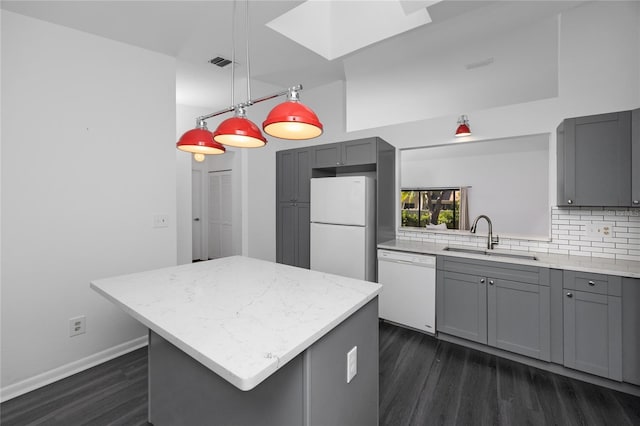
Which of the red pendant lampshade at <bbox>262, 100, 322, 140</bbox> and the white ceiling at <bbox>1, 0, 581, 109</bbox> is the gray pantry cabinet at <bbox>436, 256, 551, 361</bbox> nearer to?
the red pendant lampshade at <bbox>262, 100, 322, 140</bbox>

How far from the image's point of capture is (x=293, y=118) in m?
1.32

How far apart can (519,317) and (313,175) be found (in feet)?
8.58

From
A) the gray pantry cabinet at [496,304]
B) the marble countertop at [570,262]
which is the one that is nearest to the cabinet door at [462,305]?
the gray pantry cabinet at [496,304]

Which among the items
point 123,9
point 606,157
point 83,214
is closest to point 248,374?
point 83,214

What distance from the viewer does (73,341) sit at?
233cm

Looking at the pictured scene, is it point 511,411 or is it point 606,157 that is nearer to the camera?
point 511,411

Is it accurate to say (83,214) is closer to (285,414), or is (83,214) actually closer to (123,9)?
(123,9)

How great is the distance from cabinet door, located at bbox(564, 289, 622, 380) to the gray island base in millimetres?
1661

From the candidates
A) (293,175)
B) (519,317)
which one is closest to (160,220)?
(293,175)

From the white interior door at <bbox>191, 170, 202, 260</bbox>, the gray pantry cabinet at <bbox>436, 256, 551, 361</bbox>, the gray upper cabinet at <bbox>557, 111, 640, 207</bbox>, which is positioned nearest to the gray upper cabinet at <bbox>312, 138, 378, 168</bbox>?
the gray pantry cabinet at <bbox>436, 256, 551, 361</bbox>

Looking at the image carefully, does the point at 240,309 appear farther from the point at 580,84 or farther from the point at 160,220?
the point at 580,84

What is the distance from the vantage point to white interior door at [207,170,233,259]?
565 centimetres

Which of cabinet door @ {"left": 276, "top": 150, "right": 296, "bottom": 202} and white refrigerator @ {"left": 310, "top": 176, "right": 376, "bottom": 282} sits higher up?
cabinet door @ {"left": 276, "top": 150, "right": 296, "bottom": 202}

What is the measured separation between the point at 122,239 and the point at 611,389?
4040 mm
